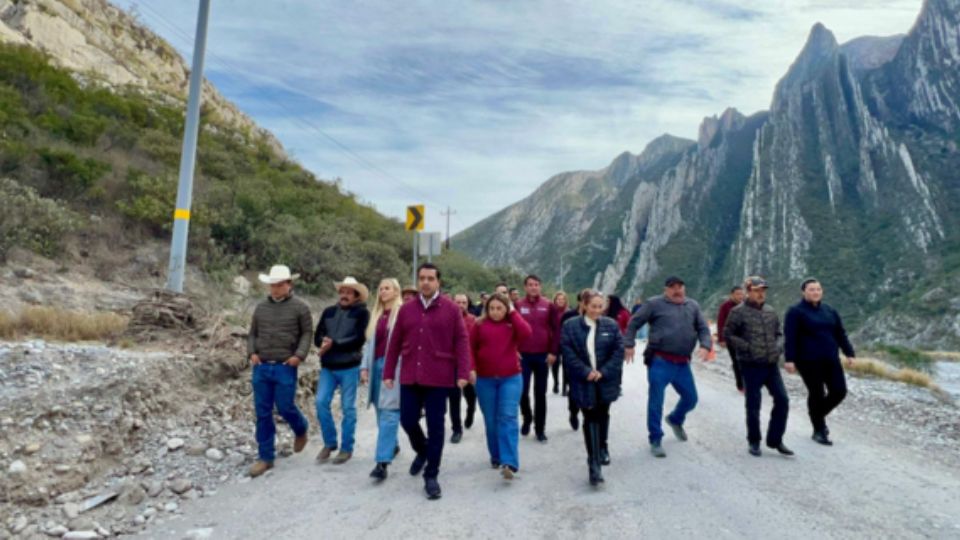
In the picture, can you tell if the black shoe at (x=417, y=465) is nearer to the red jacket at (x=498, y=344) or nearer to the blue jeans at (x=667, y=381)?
the red jacket at (x=498, y=344)

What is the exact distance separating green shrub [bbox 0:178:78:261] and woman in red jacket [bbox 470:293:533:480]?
31.5 feet

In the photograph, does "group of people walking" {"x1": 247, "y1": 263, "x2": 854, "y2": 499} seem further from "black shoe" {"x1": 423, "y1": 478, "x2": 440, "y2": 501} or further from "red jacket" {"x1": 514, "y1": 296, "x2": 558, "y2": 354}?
"red jacket" {"x1": 514, "y1": 296, "x2": 558, "y2": 354}

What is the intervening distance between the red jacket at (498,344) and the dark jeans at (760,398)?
2766mm

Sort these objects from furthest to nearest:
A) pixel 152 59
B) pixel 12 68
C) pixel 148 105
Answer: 1. pixel 152 59
2. pixel 148 105
3. pixel 12 68

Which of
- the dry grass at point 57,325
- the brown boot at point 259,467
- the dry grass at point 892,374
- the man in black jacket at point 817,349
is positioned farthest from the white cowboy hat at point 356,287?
the dry grass at point 892,374

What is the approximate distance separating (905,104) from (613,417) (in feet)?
386

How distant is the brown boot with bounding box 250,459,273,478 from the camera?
18.2ft

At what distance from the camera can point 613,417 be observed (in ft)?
27.1

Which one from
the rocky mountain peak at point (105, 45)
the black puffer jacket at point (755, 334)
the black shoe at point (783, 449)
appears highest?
the rocky mountain peak at point (105, 45)

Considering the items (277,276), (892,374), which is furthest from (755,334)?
(892,374)

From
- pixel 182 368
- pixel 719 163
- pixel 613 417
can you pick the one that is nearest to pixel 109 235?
pixel 182 368

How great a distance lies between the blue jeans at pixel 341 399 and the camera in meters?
6.04

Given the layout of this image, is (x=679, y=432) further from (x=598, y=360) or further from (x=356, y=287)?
(x=356, y=287)

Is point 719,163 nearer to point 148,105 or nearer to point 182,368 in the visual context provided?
point 148,105
